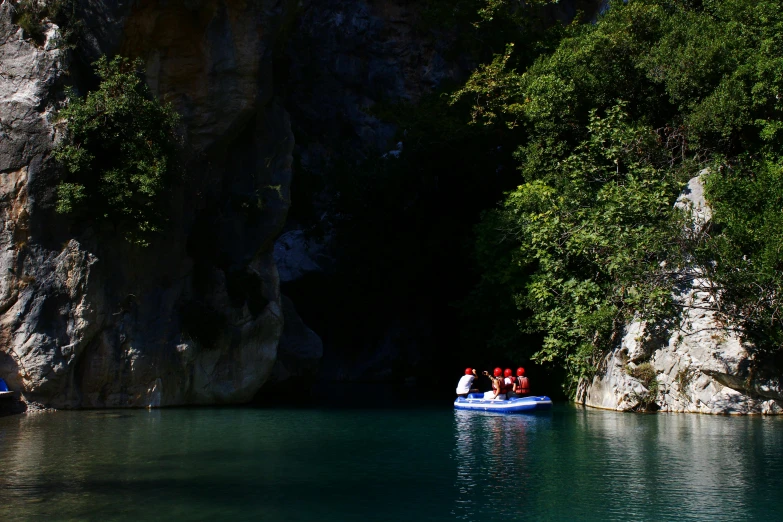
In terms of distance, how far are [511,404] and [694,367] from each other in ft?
15.8

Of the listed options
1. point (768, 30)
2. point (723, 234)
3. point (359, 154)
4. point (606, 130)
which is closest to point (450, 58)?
point (359, 154)

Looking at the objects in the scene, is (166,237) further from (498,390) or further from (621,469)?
(621,469)

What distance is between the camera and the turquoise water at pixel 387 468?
34.6ft

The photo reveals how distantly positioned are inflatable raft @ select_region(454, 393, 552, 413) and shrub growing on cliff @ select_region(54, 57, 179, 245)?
9.82 m

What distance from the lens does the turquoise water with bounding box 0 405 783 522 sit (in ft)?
34.6

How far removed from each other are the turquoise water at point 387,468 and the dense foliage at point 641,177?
370 centimetres

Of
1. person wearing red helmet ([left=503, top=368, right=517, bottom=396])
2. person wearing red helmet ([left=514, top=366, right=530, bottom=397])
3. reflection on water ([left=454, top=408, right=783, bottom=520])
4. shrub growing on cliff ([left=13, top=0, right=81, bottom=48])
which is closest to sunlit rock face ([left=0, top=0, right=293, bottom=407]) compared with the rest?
shrub growing on cliff ([left=13, top=0, right=81, bottom=48])

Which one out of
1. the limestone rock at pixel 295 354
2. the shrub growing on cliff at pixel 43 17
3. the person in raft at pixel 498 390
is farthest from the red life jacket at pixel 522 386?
the shrub growing on cliff at pixel 43 17

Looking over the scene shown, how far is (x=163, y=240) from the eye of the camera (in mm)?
23609

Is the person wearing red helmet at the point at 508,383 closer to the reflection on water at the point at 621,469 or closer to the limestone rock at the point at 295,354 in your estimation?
the reflection on water at the point at 621,469

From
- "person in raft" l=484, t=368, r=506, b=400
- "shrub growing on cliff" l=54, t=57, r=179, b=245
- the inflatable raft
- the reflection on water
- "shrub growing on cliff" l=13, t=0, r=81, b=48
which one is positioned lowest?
the reflection on water

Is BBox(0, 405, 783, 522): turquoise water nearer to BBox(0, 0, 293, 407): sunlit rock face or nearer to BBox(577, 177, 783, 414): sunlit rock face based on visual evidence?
BBox(577, 177, 783, 414): sunlit rock face

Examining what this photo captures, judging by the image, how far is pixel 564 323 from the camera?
24.4 metres

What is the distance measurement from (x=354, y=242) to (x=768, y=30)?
19058 mm
